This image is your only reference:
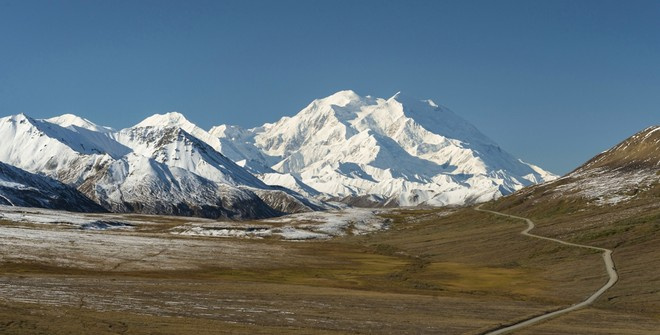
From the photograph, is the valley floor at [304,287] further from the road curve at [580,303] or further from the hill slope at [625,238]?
the road curve at [580,303]

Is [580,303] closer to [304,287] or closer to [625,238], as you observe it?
[304,287]

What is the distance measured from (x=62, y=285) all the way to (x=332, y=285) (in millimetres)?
34230

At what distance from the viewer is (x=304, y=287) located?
305 feet

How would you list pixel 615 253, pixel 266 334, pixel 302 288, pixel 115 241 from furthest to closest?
pixel 115 241, pixel 615 253, pixel 302 288, pixel 266 334

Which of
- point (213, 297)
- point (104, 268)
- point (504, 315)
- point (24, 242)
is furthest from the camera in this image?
point (24, 242)

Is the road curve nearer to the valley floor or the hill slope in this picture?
the hill slope

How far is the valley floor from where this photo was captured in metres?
60.4

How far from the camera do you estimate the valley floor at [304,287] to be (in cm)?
6041

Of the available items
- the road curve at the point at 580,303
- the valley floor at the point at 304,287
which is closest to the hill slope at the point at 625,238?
the valley floor at the point at 304,287

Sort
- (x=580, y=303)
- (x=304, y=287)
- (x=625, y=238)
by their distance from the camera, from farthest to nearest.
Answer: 1. (x=625, y=238)
2. (x=304, y=287)
3. (x=580, y=303)

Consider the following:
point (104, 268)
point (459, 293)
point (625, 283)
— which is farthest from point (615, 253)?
point (104, 268)

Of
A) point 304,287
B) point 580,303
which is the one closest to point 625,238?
point 580,303

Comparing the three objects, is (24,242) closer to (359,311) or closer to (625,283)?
(359,311)

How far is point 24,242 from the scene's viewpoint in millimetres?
141125
